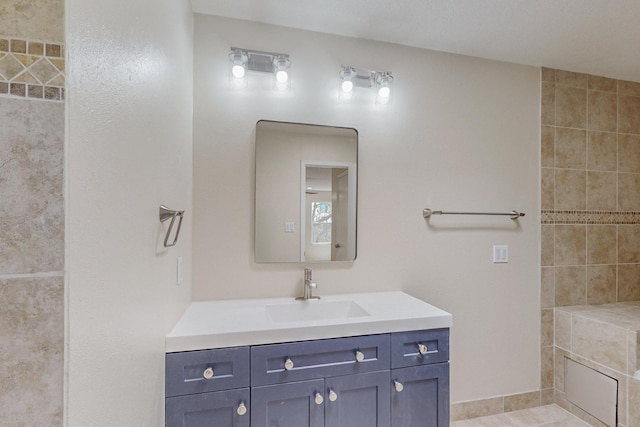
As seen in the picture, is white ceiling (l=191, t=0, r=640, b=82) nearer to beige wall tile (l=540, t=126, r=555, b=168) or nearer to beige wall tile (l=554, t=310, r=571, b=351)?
beige wall tile (l=540, t=126, r=555, b=168)

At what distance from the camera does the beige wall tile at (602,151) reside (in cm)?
236

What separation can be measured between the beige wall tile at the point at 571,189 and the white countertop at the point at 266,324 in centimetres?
150

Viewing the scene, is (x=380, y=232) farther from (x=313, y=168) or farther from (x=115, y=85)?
(x=115, y=85)

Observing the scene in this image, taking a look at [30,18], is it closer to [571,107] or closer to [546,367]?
[571,107]

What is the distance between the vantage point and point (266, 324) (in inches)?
54.0

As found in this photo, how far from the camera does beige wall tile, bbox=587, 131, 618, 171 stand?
236 centimetres

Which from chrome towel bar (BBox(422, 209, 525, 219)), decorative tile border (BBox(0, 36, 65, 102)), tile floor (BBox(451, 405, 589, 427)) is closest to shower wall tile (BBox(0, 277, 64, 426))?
decorative tile border (BBox(0, 36, 65, 102))

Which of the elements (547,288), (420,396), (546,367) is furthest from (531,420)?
(420,396)

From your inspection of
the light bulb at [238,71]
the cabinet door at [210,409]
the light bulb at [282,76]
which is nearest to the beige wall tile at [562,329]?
the cabinet door at [210,409]

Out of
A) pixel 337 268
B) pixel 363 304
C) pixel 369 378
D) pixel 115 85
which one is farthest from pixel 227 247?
pixel 115 85

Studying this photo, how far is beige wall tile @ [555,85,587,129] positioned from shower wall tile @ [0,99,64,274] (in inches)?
115

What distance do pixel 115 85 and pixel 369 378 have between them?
1.44 meters

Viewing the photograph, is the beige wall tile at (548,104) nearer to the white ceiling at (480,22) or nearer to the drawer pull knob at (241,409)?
the white ceiling at (480,22)

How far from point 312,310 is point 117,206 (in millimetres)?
1265
